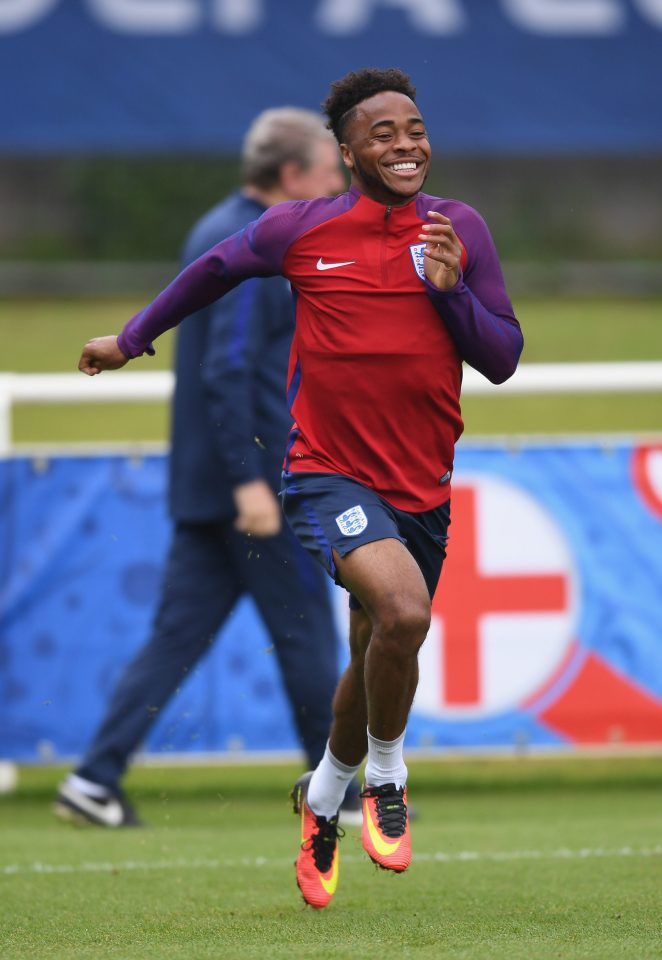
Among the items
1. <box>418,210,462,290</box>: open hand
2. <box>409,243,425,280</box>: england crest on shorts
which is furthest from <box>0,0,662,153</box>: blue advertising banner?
<box>418,210,462,290</box>: open hand

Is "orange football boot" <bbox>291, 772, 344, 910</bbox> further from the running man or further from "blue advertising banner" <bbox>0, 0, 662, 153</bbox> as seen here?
"blue advertising banner" <bbox>0, 0, 662, 153</bbox>

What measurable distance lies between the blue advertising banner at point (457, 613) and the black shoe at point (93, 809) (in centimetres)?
81

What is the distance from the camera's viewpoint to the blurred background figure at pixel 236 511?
617 centimetres

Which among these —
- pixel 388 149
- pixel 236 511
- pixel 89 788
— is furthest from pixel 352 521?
pixel 89 788

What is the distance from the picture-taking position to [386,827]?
4.44 m

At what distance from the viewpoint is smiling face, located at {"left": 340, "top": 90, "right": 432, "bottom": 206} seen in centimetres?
451

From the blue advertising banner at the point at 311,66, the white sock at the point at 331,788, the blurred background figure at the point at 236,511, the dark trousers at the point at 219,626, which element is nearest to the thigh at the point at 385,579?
the white sock at the point at 331,788

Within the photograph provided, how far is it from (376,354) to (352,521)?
44cm

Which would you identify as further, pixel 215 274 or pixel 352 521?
pixel 215 274

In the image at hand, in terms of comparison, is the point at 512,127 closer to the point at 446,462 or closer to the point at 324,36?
the point at 324,36

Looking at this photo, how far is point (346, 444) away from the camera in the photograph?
15.1 ft

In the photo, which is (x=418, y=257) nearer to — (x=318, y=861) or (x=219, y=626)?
(x=318, y=861)

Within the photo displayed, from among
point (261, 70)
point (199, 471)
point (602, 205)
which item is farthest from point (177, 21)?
point (602, 205)

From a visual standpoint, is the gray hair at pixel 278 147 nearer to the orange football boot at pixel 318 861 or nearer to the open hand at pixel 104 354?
the open hand at pixel 104 354
